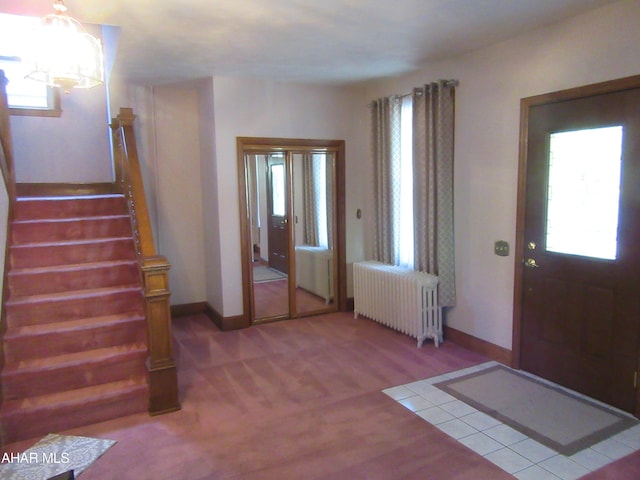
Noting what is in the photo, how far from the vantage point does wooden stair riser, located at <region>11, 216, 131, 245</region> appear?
3691 mm

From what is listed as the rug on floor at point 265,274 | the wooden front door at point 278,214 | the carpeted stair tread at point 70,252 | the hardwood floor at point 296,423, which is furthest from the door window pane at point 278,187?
the carpeted stair tread at point 70,252

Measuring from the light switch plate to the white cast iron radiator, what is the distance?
629 millimetres

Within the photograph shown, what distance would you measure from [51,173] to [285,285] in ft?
9.63

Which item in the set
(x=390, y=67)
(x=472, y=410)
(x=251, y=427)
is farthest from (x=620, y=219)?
(x=251, y=427)

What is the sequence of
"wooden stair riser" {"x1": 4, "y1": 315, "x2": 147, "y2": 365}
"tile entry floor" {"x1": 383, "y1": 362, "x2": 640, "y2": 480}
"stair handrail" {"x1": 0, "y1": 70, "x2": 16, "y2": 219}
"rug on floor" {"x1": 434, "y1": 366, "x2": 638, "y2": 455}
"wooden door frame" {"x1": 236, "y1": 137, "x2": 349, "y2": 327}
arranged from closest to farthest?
"tile entry floor" {"x1": 383, "y1": 362, "x2": 640, "y2": 480}
"rug on floor" {"x1": 434, "y1": 366, "x2": 638, "y2": 455}
"wooden stair riser" {"x1": 4, "y1": 315, "x2": 147, "y2": 365}
"stair handrail" {"x1": 0, "y1": 70, "x2": 16, "y2": 219}
"wooden door frame" {"x1": 236, "y1": 137, "x2": 349, "y2": 327}

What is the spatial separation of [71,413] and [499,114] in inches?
149

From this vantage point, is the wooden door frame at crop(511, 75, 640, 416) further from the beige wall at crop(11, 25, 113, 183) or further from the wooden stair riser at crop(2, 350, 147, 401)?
the beige wall at crop(11, 25, 113, 183)

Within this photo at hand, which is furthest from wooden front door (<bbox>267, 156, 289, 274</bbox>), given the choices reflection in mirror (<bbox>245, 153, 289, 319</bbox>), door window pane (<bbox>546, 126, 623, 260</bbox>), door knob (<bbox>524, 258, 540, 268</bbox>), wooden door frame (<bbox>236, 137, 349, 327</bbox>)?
door window pane (<bbox>546, 126, 623, 260</bbox>)

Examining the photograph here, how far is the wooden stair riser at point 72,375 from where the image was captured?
2869 mm

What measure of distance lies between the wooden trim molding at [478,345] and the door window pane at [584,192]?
3.28 ft

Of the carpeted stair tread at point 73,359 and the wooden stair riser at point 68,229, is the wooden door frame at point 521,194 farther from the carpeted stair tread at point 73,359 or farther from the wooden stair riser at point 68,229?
the wooden stair riser at point 68,229

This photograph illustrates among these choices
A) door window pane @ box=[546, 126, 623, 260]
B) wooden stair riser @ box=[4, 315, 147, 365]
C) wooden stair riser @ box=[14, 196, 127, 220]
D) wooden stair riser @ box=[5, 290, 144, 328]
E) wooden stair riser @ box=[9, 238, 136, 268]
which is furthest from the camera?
wooden stair riser @ box=[14, 196, 127, 220]

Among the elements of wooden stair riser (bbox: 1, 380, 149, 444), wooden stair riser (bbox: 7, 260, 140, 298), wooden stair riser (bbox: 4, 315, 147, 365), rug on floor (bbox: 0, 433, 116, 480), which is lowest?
rug on floor (bbox: 0, 433, 116, 480)

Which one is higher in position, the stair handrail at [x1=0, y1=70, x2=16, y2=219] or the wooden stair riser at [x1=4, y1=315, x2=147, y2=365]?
the stair handrail at [x1=0, y1=70, x2=16, y2=219]
